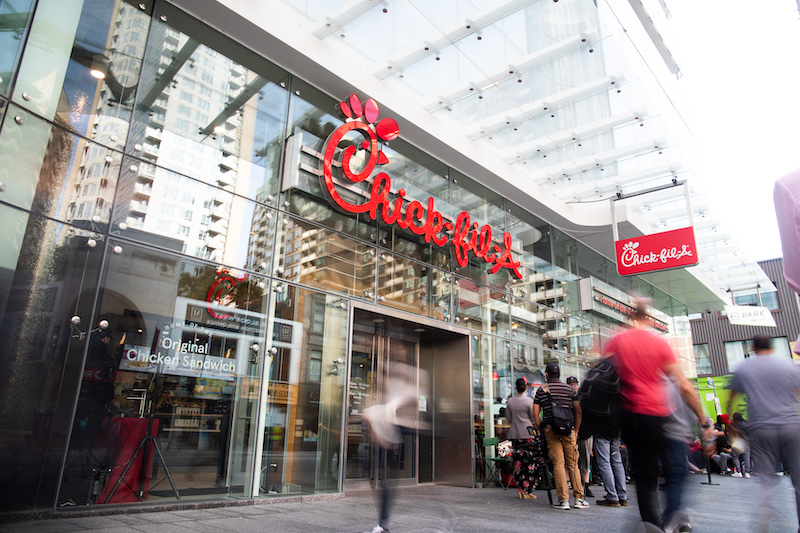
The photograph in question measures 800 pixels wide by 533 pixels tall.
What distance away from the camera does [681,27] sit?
29.3ft

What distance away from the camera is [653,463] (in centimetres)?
282

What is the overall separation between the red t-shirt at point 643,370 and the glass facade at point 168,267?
4740 millimetres

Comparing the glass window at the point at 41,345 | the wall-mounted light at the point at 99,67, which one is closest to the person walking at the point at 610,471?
the glass window at the point at 41,345

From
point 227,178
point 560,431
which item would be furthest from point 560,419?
point 227,178

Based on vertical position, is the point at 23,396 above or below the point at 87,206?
below

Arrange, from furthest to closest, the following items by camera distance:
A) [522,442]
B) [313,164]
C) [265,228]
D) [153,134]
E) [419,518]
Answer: [313,164] → [522,442] → [265,228] → [153,134] → [419,518]

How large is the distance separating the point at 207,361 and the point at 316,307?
1815mm

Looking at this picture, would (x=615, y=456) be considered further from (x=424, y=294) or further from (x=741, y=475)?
(x=741, y=475)

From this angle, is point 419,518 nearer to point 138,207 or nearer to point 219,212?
point 219,212

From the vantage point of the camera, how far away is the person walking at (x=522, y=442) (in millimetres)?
7073

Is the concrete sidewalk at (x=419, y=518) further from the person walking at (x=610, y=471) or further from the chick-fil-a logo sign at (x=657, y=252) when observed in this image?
the chick-fil-a logo sign at (x=657, y=252)

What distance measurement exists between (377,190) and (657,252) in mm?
6949

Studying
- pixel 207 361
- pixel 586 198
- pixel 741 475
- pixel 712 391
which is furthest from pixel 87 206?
pixel 712 391

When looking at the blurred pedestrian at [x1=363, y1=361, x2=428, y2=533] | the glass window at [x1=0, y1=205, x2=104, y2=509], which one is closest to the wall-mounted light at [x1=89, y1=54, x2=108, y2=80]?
the glass window at [x1=0, y1=205, x2=104, y2=509]
